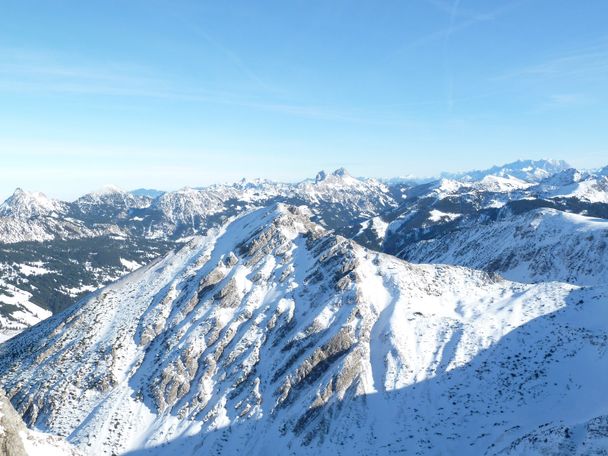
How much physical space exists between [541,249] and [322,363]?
338 ft

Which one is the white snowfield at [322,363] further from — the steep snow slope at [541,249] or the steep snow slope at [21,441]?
the steep snow slope at [541,249]

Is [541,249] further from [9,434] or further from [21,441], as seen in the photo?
[9,434]

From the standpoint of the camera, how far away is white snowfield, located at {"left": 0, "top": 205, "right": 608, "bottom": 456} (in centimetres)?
5906

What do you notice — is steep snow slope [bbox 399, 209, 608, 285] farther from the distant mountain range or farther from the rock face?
the rock face

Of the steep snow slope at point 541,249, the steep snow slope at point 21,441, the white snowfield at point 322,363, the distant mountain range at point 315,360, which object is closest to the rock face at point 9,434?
the steep snow slope at point 21,441

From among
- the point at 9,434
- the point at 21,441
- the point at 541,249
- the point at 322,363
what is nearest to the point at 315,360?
the point at 322,363

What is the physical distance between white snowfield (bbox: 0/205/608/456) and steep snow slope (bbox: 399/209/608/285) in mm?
50328

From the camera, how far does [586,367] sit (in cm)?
6106

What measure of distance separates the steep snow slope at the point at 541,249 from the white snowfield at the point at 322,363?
165ft

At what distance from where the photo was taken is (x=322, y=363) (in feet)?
237

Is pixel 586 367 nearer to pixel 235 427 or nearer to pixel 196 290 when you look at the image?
pixel 235 427

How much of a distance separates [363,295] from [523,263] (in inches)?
3321

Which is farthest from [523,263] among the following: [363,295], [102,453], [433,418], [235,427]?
[102,453]

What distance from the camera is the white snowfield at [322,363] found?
194 ft
